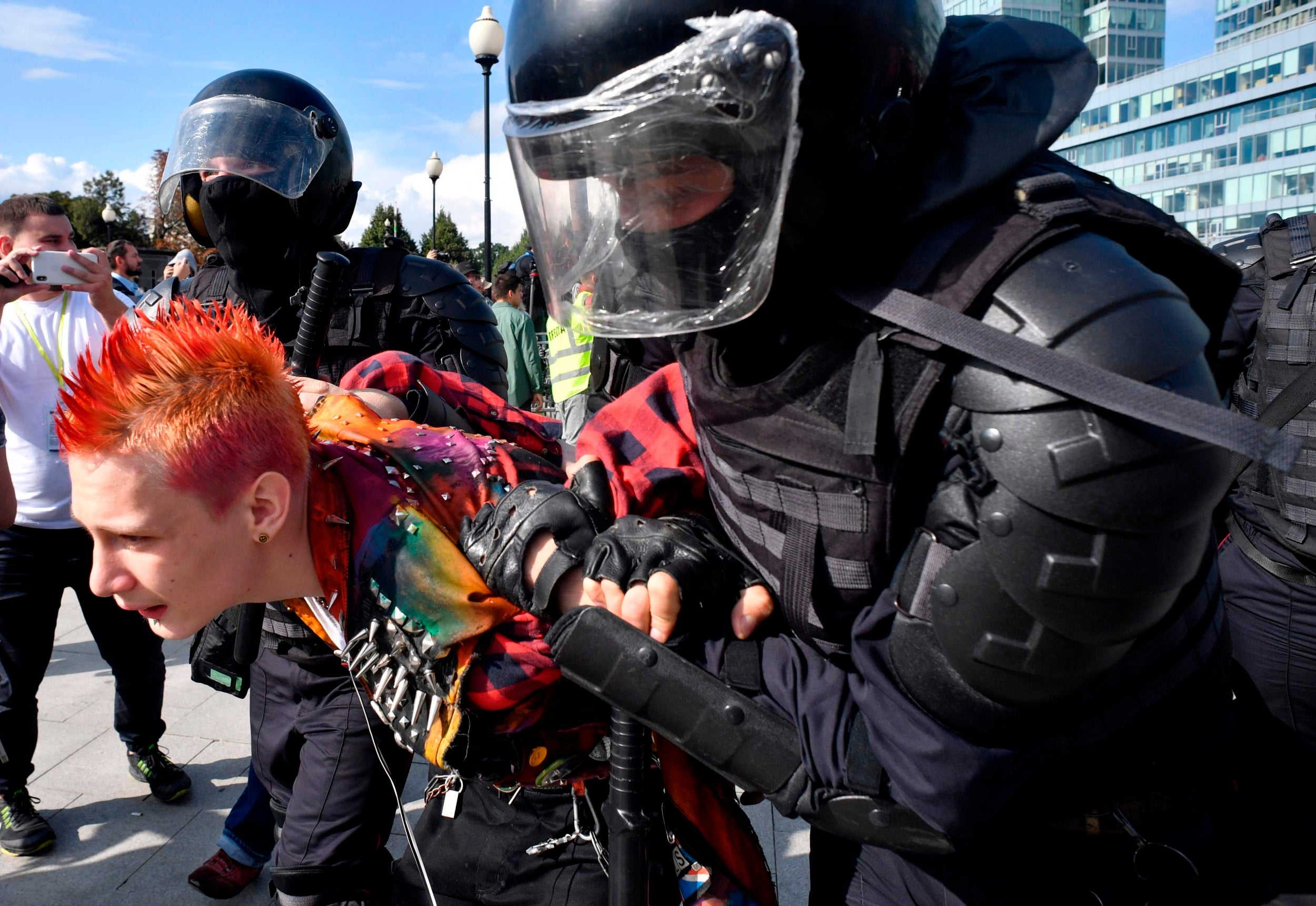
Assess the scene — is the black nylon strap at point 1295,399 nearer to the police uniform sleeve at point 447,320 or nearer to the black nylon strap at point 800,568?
the black nylon strap at point 800,568

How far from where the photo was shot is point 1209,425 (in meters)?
0.89

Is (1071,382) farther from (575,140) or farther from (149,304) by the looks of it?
(149,304)

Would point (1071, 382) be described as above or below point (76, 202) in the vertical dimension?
below

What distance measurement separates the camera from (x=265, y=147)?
2750 mm

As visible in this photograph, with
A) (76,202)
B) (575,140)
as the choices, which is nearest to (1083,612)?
(575,140)

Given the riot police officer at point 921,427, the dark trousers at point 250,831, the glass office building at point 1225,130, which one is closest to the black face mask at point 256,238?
the dark trousers at point 250,831

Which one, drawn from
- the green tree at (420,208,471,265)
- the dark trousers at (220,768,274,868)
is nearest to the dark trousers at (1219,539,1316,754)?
the dark trousers at (220,768,274,868)

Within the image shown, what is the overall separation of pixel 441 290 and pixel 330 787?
5.36ft

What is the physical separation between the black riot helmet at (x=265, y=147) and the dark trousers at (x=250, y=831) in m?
1.79

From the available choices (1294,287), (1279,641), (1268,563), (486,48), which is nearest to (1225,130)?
(486,48)

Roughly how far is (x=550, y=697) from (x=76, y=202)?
4968 cm

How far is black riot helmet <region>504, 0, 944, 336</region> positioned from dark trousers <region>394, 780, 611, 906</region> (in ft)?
3.39

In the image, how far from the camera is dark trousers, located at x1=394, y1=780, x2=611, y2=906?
172 cm

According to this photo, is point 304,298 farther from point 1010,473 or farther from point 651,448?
point 1010,473
